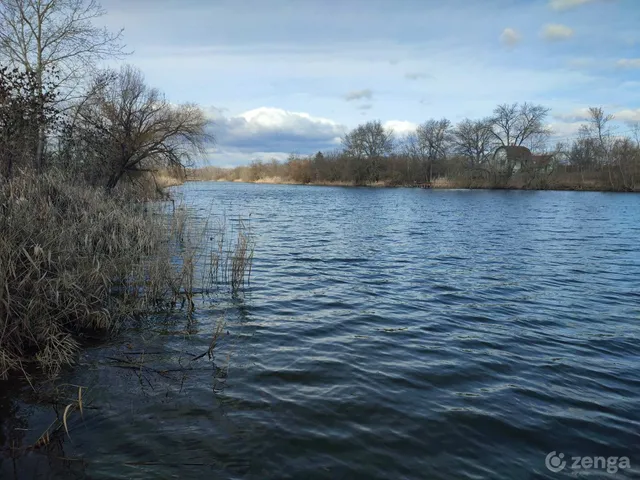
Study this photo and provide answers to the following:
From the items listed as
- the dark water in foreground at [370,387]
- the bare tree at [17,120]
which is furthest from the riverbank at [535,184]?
the dark water in foreground at [370,387]

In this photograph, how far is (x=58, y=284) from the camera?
5.84 metres

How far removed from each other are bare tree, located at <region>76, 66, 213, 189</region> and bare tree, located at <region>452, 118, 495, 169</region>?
58242 mm

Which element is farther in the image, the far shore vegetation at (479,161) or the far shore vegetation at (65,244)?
the far shore vegetation at (479,161)

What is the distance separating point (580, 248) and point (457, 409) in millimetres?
14064

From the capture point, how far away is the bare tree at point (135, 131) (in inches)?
771

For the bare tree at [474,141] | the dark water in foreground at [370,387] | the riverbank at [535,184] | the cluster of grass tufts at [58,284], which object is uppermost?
the bare tree at [474,141]

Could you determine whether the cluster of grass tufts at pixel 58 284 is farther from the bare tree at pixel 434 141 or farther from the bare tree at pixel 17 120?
the bare tree at pixel 434 141

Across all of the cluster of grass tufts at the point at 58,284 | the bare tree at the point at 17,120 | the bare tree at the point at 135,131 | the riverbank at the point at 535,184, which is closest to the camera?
the cluster of grass tufts at the point at 58,284

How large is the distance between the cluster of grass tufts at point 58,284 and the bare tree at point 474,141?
2873 inches

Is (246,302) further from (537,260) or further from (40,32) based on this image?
(40,32)

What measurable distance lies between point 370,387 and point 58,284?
14.8 feet

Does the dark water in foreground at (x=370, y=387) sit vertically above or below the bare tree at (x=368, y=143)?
below

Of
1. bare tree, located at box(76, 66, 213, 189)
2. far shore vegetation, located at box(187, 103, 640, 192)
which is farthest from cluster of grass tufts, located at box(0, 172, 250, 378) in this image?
far shore vegetation, located at box(187, 103, 640, 192)

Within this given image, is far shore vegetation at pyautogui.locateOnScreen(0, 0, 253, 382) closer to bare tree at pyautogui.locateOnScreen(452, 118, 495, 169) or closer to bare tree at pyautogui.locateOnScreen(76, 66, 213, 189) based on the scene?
bare tree at pyautogui.locateOnScreen(76, 66, 213, 189)
